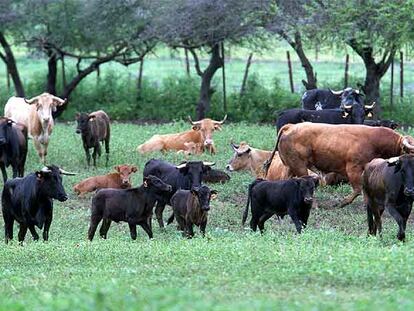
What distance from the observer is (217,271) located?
37.2 feet

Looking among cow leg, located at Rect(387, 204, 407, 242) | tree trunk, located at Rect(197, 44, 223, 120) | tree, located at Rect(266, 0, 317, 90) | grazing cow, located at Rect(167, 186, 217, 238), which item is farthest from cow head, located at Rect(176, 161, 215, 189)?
tree trunk, located at Rect(197, 44, 223, 120)

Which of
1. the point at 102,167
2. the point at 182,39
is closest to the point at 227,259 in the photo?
the point at 102,167

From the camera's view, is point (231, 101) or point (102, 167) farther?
point (231, 101)

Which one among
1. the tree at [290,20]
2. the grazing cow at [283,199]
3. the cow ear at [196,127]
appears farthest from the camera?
the tree at [290,20]

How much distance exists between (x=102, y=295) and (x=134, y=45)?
92.0ft

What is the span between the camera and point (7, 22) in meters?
35.7

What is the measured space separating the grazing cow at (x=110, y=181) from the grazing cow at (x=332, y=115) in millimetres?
4642

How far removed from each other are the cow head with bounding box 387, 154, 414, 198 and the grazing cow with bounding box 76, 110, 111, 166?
1044 centimetres

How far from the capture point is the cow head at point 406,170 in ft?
47.4

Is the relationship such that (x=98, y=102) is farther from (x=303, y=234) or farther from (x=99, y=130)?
(x=303, y=234)

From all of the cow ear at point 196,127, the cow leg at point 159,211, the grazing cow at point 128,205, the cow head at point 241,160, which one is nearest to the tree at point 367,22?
the cow ear at point 196,127

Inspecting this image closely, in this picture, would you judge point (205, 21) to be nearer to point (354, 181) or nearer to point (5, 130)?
point (5, 130)

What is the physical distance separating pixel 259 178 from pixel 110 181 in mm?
3841

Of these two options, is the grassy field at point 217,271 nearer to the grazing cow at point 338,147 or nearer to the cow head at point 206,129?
the grazing cow at point 338,147
